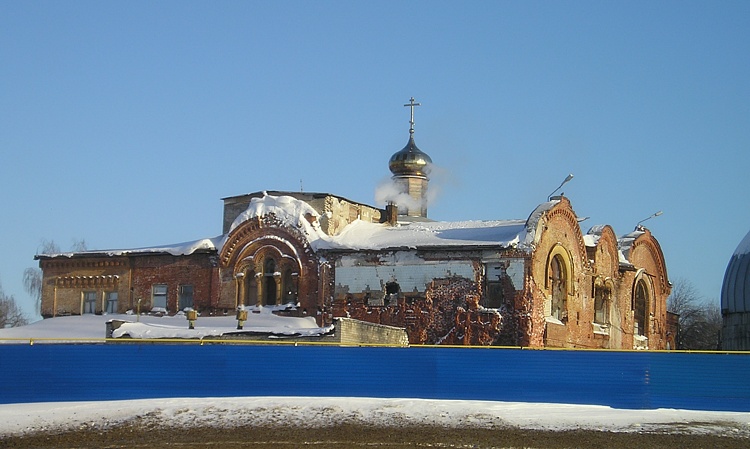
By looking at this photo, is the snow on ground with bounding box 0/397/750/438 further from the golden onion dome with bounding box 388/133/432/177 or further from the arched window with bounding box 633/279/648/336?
the golden onion dome with bounding box 388/133/432/177

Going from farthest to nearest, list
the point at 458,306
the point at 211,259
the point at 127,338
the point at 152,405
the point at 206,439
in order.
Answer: the point at 211,259 < the point at 458,306 < the point at 127,338 < the point at 152,405 < the point at 206,439

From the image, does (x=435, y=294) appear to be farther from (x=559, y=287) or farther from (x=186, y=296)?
(x=186, y=296)

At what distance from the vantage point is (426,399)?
24609 mm

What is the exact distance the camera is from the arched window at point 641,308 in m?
42.8

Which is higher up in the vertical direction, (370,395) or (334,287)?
(334,287)

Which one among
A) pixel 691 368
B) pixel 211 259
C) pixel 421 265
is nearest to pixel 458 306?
pixel 421 265

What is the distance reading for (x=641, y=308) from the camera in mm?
43156

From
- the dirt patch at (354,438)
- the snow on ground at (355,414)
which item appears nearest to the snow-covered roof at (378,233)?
the snow on ground at (355,414)

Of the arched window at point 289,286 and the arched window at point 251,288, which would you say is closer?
the arched window at point 289,286

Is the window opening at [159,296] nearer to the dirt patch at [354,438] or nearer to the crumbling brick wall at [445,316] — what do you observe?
the crumbling brick wall at [445,316]

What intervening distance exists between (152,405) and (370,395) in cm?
450

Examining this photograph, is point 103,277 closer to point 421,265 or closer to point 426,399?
point 421,265

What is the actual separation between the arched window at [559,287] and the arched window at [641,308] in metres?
6.52

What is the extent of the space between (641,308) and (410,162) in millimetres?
10576
